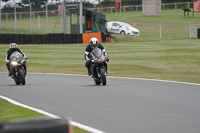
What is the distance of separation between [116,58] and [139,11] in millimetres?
52371

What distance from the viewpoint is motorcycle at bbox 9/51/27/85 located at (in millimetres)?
14398

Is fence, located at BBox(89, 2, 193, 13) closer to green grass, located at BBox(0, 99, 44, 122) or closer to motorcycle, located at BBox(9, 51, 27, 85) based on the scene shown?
motorcycle, located at BBox(9, 51, 27, 85)

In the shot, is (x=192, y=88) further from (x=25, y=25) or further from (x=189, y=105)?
(x=25, y=25)

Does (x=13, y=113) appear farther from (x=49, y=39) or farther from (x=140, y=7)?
(x=140, y=7)

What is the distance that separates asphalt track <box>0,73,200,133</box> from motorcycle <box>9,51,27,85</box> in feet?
2.71

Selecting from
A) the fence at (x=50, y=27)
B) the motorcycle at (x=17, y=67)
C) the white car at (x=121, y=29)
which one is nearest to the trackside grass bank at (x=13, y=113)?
the motorcycle at (x=17, y=67)

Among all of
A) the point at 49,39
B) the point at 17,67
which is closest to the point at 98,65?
the point at 17,67

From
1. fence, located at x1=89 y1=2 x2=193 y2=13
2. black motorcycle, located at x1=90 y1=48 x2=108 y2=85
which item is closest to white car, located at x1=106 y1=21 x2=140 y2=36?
black motorcycle, located at x1=90 y1=48 x2=108 y2=85

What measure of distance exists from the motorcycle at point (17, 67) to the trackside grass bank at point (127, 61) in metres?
5.10

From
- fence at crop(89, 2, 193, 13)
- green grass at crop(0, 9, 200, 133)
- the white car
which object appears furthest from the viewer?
fence at crop(89, 2, 193, 13)

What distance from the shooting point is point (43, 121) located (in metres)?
3.40

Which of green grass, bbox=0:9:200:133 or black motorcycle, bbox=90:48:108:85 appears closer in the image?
black motorcycle, bbox=90:48:108:85

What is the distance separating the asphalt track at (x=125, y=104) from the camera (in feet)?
24.0

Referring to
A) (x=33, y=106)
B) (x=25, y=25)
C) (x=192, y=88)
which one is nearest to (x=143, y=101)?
(x=33, y=106)
